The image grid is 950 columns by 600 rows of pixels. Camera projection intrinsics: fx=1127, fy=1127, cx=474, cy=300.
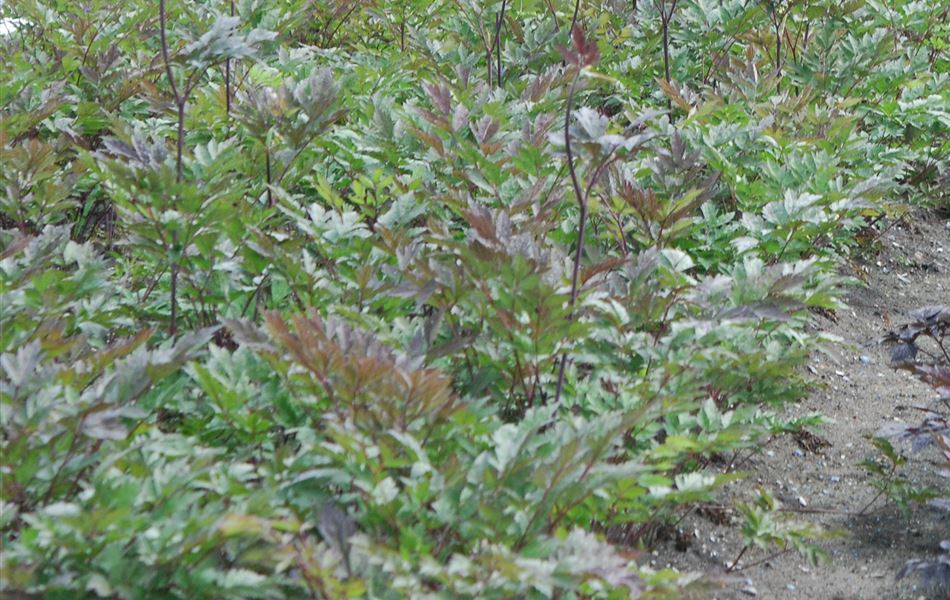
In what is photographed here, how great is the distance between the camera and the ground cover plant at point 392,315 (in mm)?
1718

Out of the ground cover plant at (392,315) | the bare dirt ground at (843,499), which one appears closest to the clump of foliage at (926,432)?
the bare dirt ground at (843,499)

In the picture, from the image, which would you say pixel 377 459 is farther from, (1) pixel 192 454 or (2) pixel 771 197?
(2) pixel 771 197

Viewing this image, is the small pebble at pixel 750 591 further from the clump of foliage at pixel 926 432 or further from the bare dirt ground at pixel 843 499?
the clump of foliage at pixel 926 432

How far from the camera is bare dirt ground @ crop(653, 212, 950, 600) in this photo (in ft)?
8.20

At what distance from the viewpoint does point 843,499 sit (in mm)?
2812

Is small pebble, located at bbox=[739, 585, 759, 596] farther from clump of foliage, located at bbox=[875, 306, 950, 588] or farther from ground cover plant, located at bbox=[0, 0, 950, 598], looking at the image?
clump of foliage, located at bbox=[875, 306, 950, 588]

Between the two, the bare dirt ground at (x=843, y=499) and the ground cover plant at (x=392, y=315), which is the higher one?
the ground cover plant at (x=392, y=315)

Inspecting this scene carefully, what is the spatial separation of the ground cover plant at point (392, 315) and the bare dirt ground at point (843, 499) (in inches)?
3.4

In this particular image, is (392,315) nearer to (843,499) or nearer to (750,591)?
(750,591)

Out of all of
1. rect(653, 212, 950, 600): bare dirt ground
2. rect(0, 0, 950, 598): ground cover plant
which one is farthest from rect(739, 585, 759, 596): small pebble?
rect(0, 0, 950, 598): ground cover plant

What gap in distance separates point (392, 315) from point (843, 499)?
125cm

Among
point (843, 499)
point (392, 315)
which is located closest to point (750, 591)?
point (843, 499)

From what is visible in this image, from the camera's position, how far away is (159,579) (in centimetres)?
163

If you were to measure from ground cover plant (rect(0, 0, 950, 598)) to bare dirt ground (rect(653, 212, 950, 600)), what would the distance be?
87 millimetres
